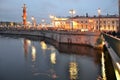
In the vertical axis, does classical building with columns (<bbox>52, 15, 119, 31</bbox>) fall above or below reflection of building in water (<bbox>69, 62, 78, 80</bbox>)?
above

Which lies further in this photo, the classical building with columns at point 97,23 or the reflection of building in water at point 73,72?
the classical building with columns at point 97,23

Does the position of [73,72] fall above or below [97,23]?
below

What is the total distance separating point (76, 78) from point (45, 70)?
7834mm

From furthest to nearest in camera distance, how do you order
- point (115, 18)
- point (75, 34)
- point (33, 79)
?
point (115, 18) < point (75, 34) < point (33, 79)

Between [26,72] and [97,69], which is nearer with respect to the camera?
[26,72]

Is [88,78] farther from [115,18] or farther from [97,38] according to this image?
[115,18]

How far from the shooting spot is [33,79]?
1551 inches

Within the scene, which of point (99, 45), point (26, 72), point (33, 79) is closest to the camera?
point (33, 79)

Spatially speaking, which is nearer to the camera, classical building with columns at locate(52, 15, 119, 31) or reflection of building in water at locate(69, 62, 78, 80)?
reflection of building in water at locate(69, 62, 78, 80)

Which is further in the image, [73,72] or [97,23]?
[97,23]

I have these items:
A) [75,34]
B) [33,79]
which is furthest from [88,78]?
[75,34]

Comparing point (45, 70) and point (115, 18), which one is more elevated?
point (115, 18)

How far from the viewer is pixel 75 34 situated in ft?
301

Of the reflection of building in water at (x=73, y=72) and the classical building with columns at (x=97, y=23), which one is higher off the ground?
the classical building with columns at (x=97, y=23)
